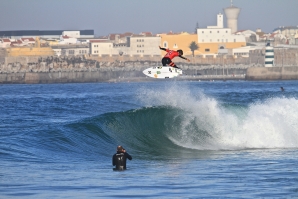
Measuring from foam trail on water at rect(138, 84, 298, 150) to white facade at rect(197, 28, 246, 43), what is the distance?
361 feet

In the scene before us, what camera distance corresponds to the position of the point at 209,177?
1280 cm

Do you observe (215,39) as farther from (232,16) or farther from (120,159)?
(120,159)

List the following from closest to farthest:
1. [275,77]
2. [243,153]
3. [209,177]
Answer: [209,177] < [243,153] < [275,77]

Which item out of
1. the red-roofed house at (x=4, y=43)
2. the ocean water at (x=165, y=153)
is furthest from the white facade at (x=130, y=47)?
the ocean water at (x=165, y=153)

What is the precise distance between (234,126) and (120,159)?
675 cm

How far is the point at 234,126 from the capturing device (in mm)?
19641

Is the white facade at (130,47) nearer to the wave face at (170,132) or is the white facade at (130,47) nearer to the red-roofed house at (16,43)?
the red-roofed house at (16,43)

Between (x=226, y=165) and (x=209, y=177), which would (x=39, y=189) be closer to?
(x=209, y=177)

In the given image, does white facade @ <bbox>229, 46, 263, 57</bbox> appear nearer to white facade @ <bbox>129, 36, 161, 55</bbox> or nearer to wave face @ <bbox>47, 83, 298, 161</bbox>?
white facade @ <bbox>129, 36, 161, 55</bbox>

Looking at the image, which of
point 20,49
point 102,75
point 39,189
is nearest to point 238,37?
point 102,75

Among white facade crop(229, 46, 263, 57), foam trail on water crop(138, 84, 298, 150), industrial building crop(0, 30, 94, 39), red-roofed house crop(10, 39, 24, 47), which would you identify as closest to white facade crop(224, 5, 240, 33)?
white facade crop(229, 46, 263, 57)

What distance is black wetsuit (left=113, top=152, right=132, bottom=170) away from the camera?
1341 centimetres

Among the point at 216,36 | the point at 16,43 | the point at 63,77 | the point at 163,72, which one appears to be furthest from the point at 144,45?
the point at 163,72

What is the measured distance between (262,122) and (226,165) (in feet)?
18.0
